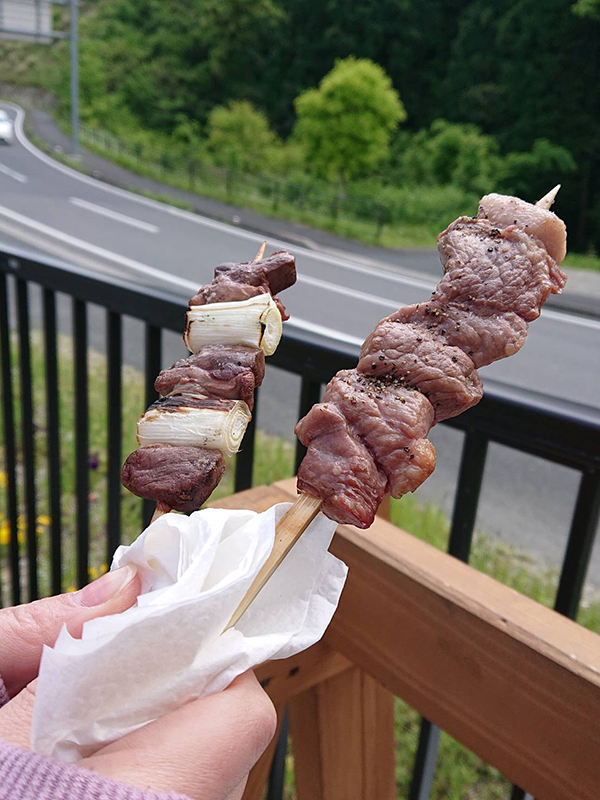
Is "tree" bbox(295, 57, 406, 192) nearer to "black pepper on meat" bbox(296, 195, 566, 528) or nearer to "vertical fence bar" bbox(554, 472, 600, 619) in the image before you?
"vertical fence bar" bbox(554, 472, 600, 619)

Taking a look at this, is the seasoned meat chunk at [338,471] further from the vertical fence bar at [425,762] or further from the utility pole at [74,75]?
the utility pole at [74,75]

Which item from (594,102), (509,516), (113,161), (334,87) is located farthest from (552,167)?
(509,516)

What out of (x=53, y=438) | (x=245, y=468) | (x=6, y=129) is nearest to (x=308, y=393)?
(x=245, y=468)

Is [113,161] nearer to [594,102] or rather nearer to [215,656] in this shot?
[215,656]

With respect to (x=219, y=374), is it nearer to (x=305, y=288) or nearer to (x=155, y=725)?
(x=155, y=725)

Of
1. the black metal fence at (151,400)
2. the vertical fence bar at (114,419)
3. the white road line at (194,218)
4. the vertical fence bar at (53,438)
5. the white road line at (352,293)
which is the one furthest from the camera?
the white road line at (352,293)

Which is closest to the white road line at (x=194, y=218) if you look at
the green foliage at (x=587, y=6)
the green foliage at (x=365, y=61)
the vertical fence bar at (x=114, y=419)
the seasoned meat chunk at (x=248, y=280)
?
the green foliage at (x=365, y=61)

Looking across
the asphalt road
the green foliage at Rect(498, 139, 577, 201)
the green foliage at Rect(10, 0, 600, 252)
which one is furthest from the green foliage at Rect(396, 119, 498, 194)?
the asphalt road
